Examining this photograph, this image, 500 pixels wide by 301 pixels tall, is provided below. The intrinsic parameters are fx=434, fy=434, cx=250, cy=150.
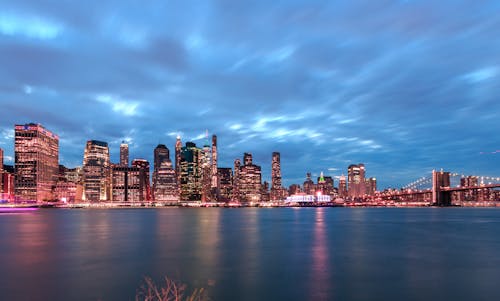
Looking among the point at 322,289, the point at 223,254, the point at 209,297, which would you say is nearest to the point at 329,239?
the point at 223,254

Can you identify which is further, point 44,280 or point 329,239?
point 329,239

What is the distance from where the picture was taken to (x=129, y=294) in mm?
25516

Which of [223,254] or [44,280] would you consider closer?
[44,280]

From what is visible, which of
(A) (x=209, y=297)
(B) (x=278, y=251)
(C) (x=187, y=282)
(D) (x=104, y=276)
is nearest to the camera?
(A) (x=209, y=297)

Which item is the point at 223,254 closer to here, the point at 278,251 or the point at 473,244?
the point at 278,251

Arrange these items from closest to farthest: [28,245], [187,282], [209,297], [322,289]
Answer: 1. [209,297]
2. [322,289]
3. [187,282]
4. [28,245]

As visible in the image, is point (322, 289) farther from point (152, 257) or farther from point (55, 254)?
point (55, 254)

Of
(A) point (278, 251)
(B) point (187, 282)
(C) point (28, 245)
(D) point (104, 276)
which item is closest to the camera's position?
(B) point (187, 282)

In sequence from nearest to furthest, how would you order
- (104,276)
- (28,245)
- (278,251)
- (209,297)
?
1. (209,297)
2. (104,276)
3. (278,251)
4. (28,245)

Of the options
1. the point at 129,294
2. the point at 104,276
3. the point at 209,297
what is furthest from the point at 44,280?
the point at 209,297

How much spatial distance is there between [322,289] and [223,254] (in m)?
16.8

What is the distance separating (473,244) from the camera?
5200 cm

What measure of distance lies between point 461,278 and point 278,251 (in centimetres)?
1919

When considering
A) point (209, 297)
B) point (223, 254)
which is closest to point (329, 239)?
point (223, 254)
